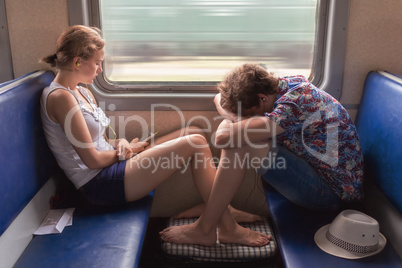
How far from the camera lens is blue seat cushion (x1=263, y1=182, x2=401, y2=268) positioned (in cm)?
175

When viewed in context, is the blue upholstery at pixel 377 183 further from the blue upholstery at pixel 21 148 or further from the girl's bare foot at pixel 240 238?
the blue upholstery at pixel 21 148

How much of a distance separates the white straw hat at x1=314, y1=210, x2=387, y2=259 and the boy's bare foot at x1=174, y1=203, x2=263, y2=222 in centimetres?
78

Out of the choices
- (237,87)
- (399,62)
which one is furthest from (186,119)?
(399,62)

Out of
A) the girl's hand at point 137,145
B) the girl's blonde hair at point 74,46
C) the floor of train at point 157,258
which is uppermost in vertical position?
the girl's blonde hair at point 74,46

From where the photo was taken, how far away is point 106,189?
222 cm

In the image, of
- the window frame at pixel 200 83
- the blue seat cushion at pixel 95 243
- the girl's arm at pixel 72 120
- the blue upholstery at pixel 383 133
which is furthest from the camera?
the window frame at pixel 200 83

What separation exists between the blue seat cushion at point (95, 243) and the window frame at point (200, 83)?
2.69ft

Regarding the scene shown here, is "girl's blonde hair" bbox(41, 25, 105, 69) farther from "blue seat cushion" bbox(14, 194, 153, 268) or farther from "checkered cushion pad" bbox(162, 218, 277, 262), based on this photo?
"checkered cushion pad" bbox(162, 218, 277, 262)

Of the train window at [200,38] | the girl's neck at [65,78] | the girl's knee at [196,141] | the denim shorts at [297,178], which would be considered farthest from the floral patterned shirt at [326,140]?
the girl's neck at [65,78]

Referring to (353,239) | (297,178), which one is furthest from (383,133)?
(353,239)

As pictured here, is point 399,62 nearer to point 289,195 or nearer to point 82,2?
point 289,195

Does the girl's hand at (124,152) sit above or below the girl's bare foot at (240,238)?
above

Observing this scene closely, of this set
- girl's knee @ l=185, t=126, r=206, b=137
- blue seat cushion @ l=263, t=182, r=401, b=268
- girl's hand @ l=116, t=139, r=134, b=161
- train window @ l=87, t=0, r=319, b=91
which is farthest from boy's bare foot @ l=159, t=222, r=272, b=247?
train window @ l=87, t=0, r=319, b=91

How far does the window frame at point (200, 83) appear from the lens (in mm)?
2531
